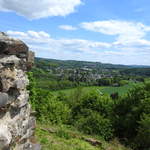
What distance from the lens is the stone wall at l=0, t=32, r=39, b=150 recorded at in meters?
3.83

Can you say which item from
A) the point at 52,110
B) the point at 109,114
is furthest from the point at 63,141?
→ the point at 52,110

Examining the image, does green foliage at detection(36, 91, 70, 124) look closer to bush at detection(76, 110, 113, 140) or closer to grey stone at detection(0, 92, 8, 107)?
bush at detection(76, 110, 113, 140)

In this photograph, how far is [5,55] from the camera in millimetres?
4051

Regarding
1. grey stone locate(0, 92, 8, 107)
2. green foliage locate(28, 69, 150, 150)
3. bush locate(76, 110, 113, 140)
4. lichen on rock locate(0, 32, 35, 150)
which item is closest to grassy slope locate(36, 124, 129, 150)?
lichen on rock locate(0, 32, 35, 150)

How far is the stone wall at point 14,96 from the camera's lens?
3826 mm

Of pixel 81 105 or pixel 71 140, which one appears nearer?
pixel 71 140

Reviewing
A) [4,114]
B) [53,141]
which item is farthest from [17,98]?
[53,141]

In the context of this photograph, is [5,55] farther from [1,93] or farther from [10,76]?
[1,93]

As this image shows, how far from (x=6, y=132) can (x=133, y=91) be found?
25.7 m

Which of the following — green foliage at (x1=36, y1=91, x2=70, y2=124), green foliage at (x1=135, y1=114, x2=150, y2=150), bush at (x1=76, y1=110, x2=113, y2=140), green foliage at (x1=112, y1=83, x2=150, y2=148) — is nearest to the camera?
green foliage at (x1=135, y1=114, x2=150, y2=150)

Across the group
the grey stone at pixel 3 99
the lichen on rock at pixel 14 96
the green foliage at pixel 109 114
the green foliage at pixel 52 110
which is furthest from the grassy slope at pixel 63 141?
the green foliage at pixel 52 110

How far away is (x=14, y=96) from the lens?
4.25 m

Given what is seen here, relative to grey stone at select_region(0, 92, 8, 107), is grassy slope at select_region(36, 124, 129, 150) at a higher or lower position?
lower

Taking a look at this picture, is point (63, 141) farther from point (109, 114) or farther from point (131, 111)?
point (109, 114)
